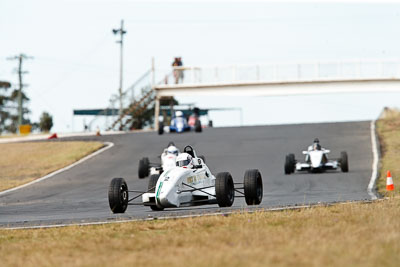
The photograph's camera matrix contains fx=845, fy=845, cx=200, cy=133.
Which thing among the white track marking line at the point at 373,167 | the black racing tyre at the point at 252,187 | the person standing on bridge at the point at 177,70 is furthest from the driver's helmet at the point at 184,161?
the person standing on bridge at the point at 177,70

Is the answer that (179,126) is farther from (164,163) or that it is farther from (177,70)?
(164,163)

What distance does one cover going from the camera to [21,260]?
10328 millimetres

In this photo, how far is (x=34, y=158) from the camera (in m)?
45.2

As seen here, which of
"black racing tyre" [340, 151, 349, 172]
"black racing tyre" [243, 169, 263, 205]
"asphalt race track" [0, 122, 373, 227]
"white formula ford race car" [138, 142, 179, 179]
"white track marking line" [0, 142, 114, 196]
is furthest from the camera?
"white track marking line" [0, 142, 114, 196]

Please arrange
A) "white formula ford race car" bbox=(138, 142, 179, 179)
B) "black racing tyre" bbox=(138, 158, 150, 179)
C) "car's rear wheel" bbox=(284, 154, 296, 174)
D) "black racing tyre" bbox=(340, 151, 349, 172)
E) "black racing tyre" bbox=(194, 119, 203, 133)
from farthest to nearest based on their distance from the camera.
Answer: "black racing tyre" bbox=(194, 119, 203, 133), "black racing tyre" bbox=(138, 158, 150, 179), "car's rear wheel" bbox=(284, 154, 296, 174), "black racing tyre" bbox=(340, 151, 349, 172), "white formula ford race car" bbox=(138, 142, 179, 179)

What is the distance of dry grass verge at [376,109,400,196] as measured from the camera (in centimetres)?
2833

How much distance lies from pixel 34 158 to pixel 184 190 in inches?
1130

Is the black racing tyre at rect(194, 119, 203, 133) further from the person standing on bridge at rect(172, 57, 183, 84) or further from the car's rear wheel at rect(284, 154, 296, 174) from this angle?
the car's rear wheel at rect(284, 154, 296, 174)

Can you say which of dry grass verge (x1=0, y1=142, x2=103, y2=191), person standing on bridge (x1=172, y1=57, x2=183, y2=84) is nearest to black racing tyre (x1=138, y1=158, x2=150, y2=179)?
dry grass verge (x1=0, y1=142, x2=103, y2=191)

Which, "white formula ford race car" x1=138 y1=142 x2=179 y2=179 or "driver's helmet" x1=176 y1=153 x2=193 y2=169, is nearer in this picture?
"driver's helmet" x1=176 y1=153 x2=193 y2=169

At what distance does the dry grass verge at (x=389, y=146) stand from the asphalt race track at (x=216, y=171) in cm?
64

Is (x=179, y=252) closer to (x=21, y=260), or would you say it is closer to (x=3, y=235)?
(x=21, y=260)

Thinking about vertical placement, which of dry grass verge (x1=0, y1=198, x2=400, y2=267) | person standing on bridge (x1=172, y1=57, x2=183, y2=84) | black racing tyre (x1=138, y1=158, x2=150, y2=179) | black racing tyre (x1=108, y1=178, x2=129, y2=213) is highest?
person standing on bridge (x1=172, y1=57, x2=183, y2=84)

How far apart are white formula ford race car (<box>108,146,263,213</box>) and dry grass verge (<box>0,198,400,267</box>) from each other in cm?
273
